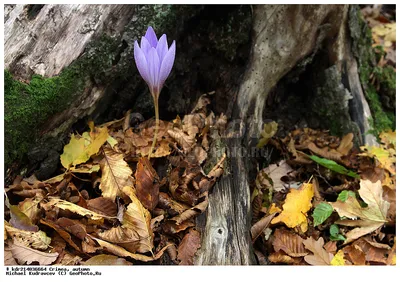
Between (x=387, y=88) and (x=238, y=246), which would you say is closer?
(x=238, y=246)

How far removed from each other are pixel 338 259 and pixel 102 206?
1238 millimetres

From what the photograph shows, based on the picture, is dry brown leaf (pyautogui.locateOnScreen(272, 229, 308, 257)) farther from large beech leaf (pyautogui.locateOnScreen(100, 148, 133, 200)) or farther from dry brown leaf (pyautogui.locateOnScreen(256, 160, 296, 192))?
large beech leaf (pyautogui.locateOnScreen(100, 148, 133, 200))

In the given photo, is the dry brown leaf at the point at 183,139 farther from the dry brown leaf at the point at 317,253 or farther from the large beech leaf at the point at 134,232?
the dry brown leaf at the point at 317,253

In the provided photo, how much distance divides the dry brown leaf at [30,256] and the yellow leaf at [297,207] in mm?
1143

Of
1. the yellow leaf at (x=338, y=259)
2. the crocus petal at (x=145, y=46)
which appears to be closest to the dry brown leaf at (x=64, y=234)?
the crocus petal at (x=145, y=46)

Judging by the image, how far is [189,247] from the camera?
199 cm

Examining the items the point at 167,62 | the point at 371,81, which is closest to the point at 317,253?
the point at 167,62

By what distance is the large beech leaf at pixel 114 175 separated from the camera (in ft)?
7.14

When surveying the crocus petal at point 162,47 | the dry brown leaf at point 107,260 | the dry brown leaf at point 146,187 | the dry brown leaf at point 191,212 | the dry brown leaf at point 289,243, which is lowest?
the dry brown leaf at point 289,243

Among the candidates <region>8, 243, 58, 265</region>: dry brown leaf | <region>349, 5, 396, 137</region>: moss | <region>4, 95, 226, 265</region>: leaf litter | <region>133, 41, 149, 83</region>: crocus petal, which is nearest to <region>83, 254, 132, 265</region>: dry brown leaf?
<region>4, 95, 226, 265</region>: leaf litter

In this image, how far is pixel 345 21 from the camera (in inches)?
129

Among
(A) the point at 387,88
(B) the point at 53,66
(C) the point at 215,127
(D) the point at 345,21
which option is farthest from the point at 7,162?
(A) the point at 387,88
